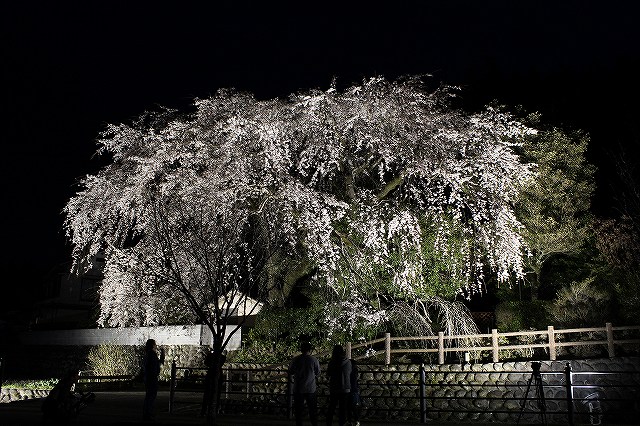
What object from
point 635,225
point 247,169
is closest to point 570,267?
point 635,225

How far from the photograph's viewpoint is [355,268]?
16.6 metres

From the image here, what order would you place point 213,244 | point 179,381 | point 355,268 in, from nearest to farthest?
point 213,244 → point 355,268 → point 179,381

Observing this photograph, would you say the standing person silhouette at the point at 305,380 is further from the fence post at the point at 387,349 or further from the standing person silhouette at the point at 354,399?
the fence post at the point at 387,349

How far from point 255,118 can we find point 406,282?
233 inches

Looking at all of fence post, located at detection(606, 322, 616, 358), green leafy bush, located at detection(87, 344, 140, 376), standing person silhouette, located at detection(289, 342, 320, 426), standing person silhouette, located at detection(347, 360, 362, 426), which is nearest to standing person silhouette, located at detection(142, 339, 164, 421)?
standing person silhouette, located at detection(289, 342, 320, 426)

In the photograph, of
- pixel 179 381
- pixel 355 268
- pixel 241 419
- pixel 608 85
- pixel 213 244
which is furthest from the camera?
pixel 608 85

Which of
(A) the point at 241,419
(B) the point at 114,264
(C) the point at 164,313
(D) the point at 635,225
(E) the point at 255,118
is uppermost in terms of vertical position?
(E) the point at 255,118

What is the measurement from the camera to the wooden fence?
46.6 feet

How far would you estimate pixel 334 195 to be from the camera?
16.9m

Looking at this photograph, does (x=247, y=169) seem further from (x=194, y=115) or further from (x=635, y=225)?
(x=635, y=225)

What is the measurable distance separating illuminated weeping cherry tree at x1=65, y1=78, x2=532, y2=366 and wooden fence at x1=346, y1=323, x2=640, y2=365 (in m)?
0.62

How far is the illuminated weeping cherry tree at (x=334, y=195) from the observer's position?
15672 millimetres

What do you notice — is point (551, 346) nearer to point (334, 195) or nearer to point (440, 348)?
point (440, 348)

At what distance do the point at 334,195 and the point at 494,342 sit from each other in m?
5.75
